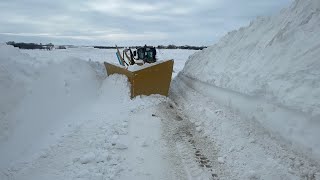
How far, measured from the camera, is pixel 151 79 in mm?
12820

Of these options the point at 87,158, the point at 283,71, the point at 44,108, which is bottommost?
the point at 87,158

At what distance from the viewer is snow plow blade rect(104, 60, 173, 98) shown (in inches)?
491

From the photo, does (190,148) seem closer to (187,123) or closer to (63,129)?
(187,123)

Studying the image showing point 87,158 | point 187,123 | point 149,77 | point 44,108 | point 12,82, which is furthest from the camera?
point 149,77

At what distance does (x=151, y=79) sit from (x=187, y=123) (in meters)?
4.09

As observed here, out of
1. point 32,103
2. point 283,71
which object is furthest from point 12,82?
point 283,71

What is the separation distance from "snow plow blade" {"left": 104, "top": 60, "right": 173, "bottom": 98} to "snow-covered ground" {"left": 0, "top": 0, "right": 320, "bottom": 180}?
55 centimetres

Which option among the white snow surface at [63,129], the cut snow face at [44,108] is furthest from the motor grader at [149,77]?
the cut snow face at [44,108]

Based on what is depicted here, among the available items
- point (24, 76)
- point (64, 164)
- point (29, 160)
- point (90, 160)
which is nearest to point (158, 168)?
point (90, 160)

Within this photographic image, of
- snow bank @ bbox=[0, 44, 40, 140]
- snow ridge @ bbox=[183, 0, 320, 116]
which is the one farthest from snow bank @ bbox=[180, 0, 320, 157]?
snow bank @ bbox=[0, 44, 40, 140]

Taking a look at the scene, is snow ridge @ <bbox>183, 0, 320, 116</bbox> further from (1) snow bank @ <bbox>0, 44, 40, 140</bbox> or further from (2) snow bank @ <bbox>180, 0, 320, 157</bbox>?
(1) snow bank @ <bbox>0, 44, 40, 140</bbox>

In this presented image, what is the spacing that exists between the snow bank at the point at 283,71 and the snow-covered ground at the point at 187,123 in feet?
0.09

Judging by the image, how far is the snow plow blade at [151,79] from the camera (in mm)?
12461

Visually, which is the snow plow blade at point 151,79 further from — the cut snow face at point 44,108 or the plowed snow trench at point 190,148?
the plowed snow trench at point 190,148
